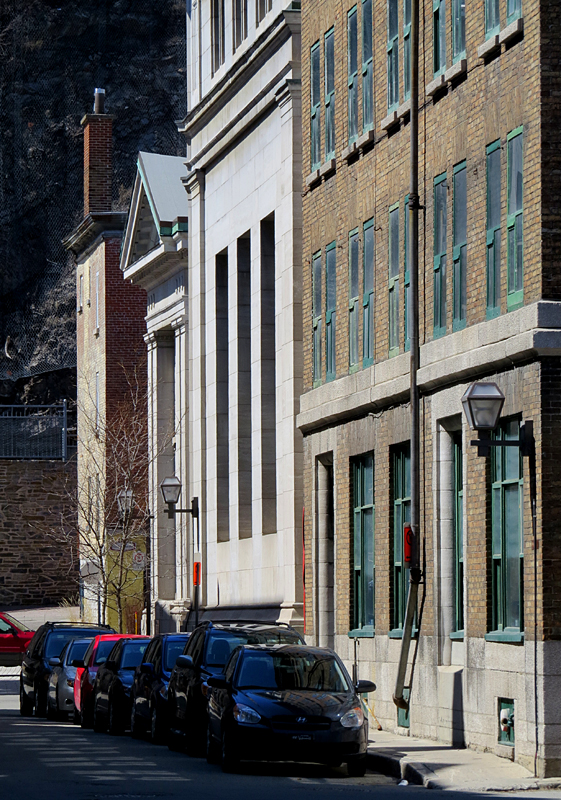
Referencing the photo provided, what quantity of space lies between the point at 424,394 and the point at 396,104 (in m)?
4.53

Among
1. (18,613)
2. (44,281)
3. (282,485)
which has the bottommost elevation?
(18,613)

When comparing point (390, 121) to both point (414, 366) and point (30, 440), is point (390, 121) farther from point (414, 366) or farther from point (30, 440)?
point (30, 440)

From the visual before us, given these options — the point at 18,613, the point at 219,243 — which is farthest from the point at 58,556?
the point at 219,243

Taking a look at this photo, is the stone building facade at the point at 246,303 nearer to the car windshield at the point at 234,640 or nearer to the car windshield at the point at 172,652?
the car windshield at the point at 172,652

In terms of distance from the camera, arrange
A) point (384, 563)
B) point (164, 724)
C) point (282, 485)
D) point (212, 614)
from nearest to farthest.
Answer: point (164, 724), point (384, 563), point (282, 485), point (212, 614)

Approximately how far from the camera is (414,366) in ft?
76.1

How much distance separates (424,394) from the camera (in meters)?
23.2

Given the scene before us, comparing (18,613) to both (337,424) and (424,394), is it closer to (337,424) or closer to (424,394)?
(337,424)

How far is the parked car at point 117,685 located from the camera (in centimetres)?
2561

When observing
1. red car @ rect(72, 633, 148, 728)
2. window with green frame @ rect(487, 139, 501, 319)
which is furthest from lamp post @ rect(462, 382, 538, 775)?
red car @ rect(72, 633, 148, 728)

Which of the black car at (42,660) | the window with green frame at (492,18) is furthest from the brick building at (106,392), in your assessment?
the window with green frame at (492,18)

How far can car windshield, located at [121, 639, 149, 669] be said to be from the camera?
26062 millimetres

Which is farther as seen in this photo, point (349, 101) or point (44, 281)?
point (44, 281)

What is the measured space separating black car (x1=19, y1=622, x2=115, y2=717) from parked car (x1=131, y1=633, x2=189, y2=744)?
613cm
